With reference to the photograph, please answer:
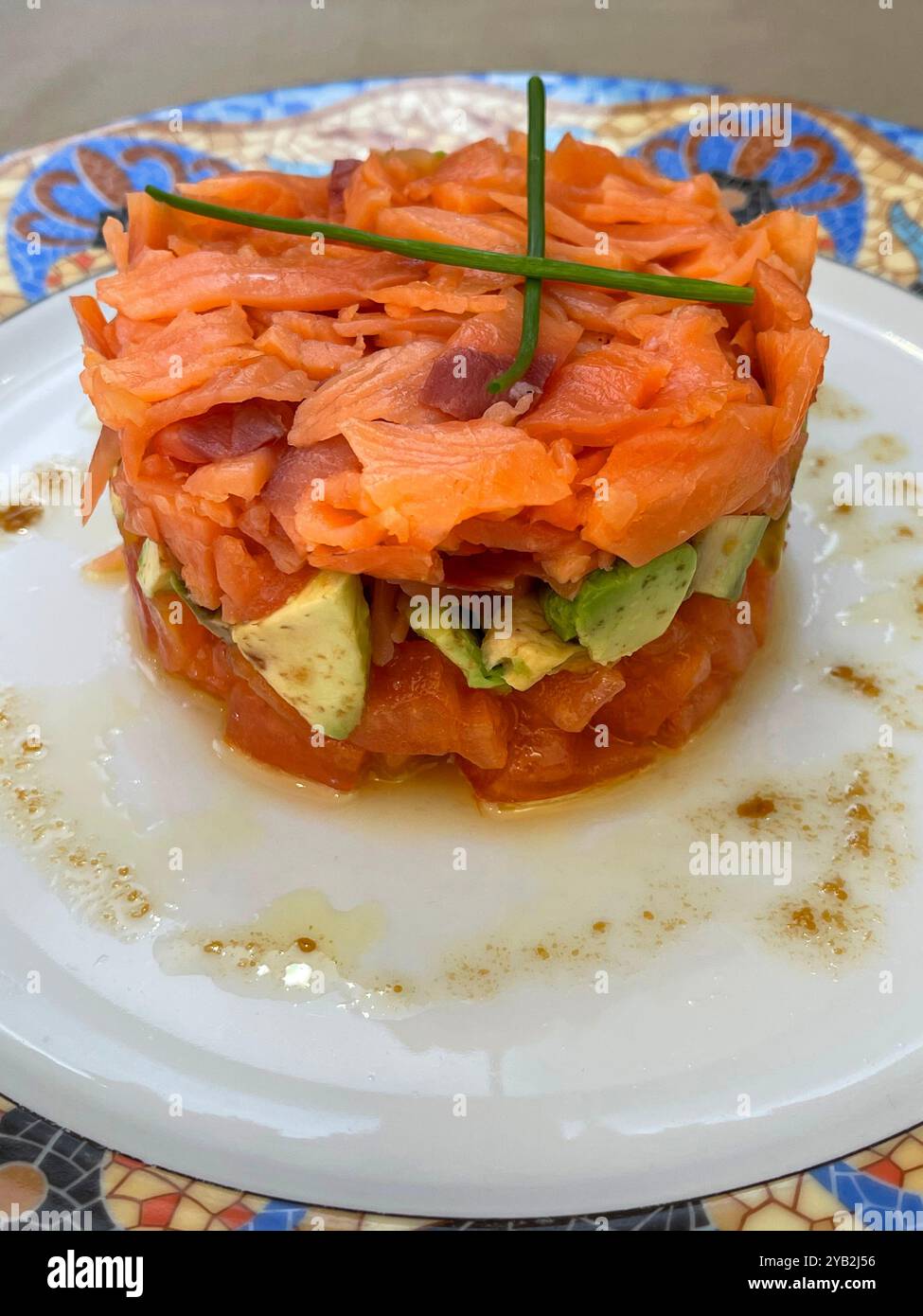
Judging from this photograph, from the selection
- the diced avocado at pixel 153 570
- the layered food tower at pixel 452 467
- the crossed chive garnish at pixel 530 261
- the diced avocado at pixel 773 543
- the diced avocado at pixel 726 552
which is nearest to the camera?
the layered food tower at pixel 452 467

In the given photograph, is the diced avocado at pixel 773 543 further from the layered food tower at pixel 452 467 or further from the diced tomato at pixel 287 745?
the diced tomato at pixel 287 745

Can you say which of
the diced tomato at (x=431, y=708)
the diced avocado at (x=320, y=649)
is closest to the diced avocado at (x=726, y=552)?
the diced tomato at (x=431, y=708)

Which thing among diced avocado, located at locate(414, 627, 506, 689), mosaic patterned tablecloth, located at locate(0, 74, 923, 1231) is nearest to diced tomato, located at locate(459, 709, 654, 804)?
diced avocado, located at locate(414, 627, 506, 689)

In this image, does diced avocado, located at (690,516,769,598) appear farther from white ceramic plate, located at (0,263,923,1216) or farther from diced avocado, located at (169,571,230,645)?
diced avocado, located at (169,571,230,645)

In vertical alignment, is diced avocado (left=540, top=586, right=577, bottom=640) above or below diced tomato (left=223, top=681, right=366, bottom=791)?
above

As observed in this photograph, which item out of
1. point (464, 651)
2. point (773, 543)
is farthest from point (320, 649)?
point (773, 543)

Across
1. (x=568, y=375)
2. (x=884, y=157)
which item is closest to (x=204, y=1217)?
(x=568, y=375)
